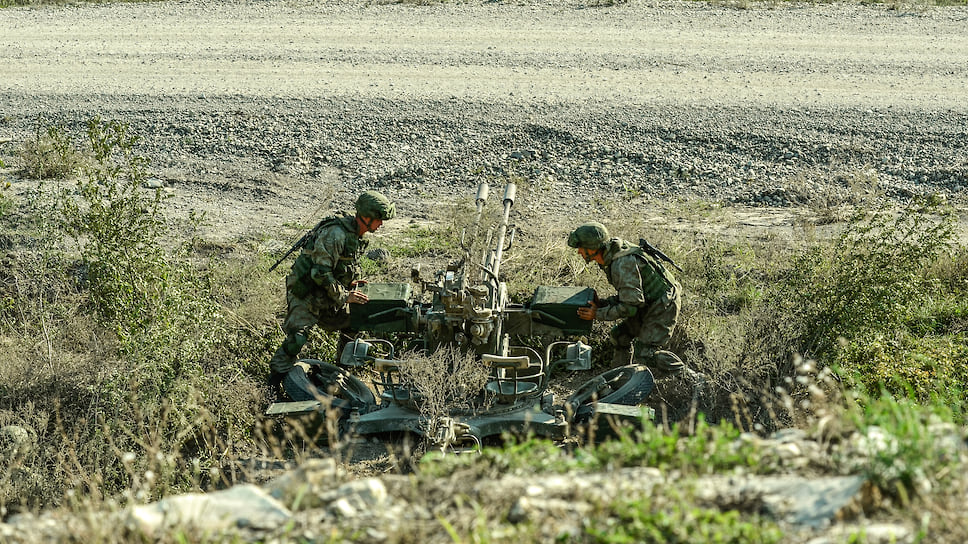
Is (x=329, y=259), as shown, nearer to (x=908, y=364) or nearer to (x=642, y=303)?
(x=642, y=303)

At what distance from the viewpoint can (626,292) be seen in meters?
8.91

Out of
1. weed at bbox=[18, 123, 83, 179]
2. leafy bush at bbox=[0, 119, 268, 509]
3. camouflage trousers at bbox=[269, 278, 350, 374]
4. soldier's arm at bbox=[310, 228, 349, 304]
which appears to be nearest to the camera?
leafy bush at bbox=[0, 119, 268, 509]

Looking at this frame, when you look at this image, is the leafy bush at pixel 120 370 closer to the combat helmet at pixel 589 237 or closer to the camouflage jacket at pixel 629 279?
the combat helmet at pixel 589 237

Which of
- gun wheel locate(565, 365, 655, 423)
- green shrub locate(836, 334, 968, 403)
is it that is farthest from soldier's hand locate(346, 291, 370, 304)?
green shrub locate(836, 334, 968, 403)

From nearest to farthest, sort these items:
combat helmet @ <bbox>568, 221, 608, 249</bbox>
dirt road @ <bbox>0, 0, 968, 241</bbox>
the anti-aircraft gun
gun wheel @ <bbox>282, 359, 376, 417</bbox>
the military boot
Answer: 1. the anti-aircraft gun
2. gun wheel @ <bbox>282, 359, 376, 417</bbox>
3. combat helmet @ <bbox>568, 221, 608, 249</bbox>
4. the military boot
5. dirt road @ <bbox>0, 0, 968, 241</bbox>

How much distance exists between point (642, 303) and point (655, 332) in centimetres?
43

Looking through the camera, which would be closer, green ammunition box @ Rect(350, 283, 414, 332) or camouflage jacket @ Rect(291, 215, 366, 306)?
green ammunition box @ Rect(350, 283, 414, 332)

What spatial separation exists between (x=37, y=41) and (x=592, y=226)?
12.7m

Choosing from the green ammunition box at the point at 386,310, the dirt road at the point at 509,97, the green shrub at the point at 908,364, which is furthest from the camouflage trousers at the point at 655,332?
the dirt road at the point at 509,97

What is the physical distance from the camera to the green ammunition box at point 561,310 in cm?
892

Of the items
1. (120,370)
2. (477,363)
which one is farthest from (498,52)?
(120,370)

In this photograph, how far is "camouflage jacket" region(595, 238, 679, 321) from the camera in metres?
8.92

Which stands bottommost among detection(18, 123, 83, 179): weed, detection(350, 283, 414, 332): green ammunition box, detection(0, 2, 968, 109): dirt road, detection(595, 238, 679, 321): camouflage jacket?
detection(350, 283, 414, 332): green ammunition box

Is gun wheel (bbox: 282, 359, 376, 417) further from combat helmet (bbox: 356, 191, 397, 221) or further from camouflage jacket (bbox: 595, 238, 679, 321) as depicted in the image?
camouflage jacket (bbox: 595, 238, 679, 321)
